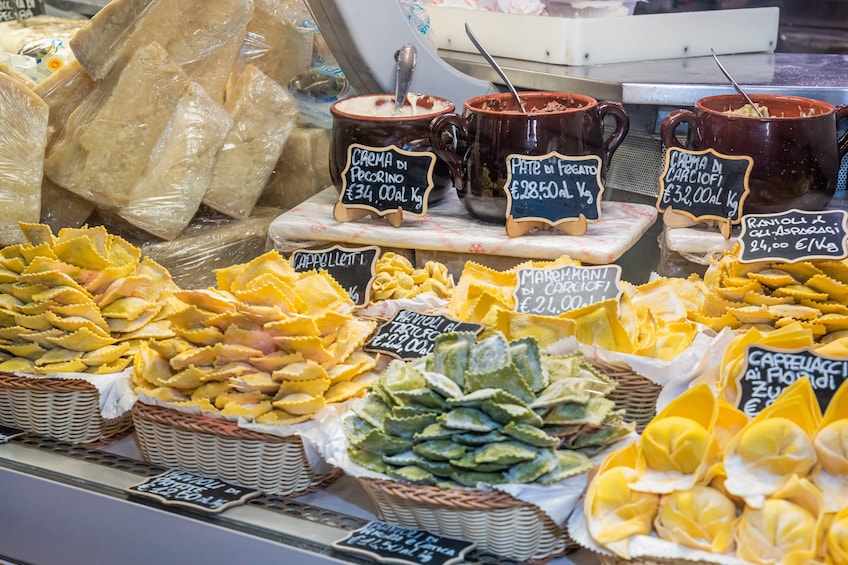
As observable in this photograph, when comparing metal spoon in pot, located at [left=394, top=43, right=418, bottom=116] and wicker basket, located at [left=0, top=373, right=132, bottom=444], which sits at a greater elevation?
metal spoon in pot, located at [left=394, top=43, right=418, bottom=116]

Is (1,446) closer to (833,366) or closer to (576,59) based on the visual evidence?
(833,366)

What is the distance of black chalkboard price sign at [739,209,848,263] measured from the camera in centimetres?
141

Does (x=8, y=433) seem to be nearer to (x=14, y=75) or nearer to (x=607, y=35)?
(x=14, y=75)

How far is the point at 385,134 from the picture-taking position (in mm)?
1920

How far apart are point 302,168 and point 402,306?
78 cm

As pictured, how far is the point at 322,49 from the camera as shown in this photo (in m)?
2.42

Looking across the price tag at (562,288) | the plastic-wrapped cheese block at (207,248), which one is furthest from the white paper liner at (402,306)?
the plastic-wrapped cheese block at (207,248)

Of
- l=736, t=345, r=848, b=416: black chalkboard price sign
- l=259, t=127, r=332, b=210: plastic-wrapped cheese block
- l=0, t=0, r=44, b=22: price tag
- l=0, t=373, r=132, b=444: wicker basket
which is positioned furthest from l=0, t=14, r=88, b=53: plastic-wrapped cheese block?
l=736, t=345, r=848, b=416: black chalkboard price sign

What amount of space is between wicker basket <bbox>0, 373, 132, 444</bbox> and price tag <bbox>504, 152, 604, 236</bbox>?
0.80m

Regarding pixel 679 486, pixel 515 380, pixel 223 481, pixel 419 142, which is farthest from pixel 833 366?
pixel 419 142

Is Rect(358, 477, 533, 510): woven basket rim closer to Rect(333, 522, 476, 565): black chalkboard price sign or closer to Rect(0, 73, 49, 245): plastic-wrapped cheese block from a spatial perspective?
Rect(333, 522, 476, 565): black chalkboard price sign

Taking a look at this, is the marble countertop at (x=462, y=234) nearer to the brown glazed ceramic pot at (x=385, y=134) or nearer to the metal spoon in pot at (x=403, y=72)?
the brown glazed ceramic pot at (x=385, y=134)

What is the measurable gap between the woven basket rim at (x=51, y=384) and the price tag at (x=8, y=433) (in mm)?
93

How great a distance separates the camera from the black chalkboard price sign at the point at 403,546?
3.73 ft
